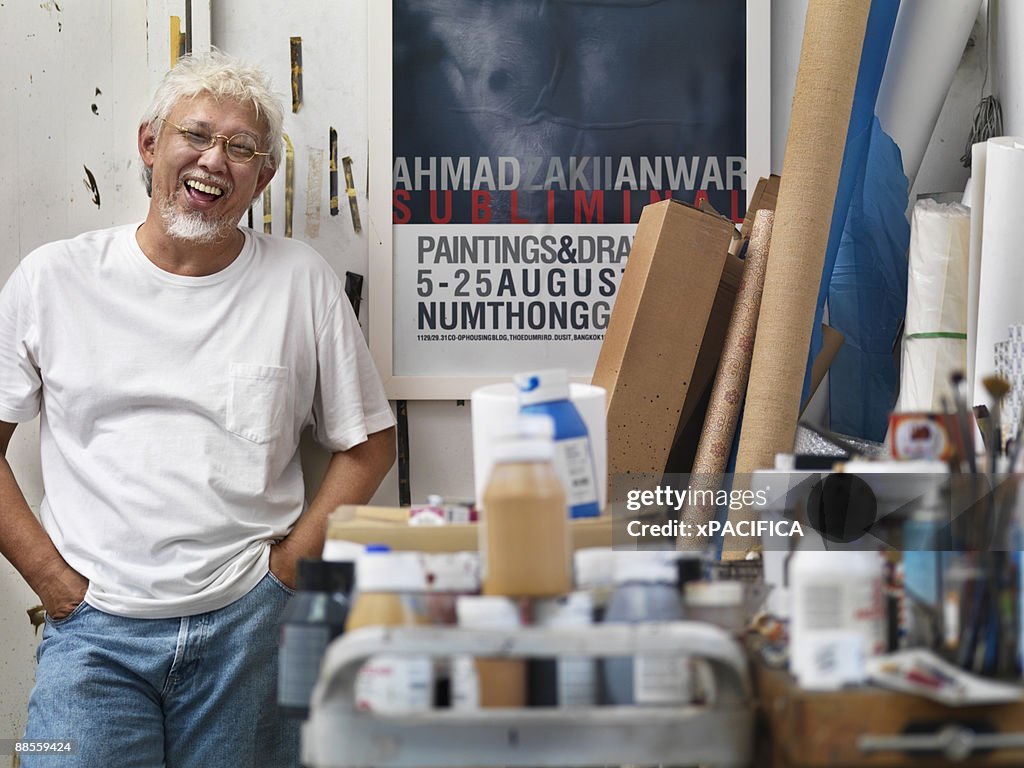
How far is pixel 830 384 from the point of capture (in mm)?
2361

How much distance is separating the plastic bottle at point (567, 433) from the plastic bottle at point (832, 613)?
15.7 inches

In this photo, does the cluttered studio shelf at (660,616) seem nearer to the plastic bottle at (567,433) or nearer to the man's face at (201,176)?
the plastic bottle at (567,433)

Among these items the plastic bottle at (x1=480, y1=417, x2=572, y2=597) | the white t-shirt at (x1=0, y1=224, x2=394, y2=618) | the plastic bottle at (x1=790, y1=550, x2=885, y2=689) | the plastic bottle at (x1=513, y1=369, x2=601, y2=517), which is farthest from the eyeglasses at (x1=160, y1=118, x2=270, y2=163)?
the plastic bottle at (x1=790, y1=550, x2=885, y2=689)

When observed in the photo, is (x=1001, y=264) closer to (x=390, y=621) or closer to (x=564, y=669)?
(x=564, y=669)

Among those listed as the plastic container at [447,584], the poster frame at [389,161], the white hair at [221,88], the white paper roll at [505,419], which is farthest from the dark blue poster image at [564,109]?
the plastic container at [447,584]

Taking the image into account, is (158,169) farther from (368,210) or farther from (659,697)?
(659,697)

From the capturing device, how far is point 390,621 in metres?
1.13

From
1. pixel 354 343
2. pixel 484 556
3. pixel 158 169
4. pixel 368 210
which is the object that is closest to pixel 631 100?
pixel 368 210

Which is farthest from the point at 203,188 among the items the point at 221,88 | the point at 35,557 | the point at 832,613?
the point at 832,613

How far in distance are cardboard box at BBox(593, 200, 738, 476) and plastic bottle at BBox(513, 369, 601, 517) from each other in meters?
0.72

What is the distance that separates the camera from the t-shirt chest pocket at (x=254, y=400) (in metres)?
2.27

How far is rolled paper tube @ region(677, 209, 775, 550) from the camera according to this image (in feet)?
7.20

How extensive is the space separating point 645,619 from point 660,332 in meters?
1.11

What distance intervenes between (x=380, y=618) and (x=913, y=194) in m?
1.84
